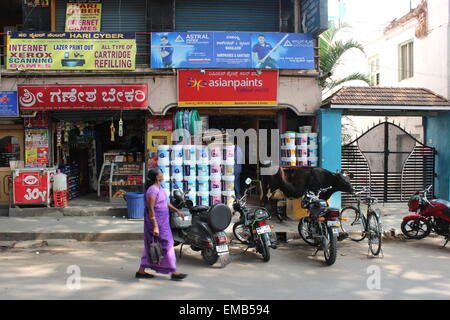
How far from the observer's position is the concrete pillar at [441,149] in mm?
10797

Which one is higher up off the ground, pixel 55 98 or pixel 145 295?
pixel 55 98

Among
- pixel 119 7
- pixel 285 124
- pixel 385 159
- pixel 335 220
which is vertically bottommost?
pixel 335 220

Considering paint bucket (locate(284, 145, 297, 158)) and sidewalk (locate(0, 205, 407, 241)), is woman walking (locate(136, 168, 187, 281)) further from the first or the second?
paint bucket (locate(284, 145, 297, 158))

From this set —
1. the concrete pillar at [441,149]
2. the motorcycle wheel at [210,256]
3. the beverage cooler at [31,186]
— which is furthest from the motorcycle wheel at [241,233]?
the concrete pillar at [441,149]

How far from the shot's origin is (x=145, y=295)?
16.0ft

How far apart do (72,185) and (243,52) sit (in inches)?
235

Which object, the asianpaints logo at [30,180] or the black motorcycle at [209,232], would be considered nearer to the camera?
the black motorcycle at [209,232]

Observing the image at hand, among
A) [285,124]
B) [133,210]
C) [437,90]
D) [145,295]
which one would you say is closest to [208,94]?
[285,124]

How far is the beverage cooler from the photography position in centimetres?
977

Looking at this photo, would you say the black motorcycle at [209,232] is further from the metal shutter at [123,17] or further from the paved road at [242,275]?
the metal shutter at [123,17]

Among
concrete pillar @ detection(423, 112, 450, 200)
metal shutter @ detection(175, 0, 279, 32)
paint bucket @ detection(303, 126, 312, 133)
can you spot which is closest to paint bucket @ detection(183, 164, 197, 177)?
paint bucket @ detection(303, 126, 312, 133)

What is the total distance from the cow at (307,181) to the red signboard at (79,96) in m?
3.74
